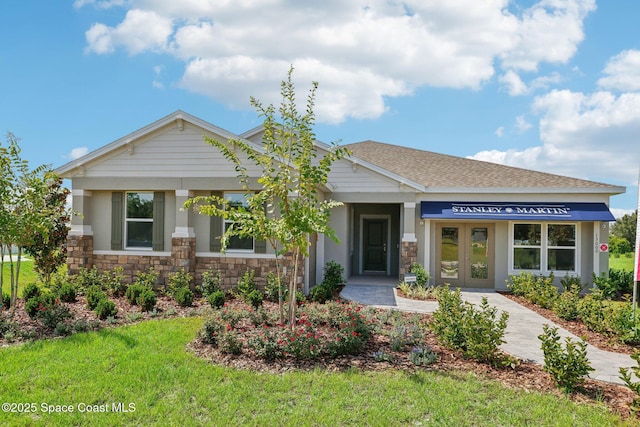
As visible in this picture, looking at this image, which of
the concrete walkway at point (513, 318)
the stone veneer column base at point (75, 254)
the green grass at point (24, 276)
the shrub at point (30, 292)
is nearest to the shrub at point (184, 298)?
the shrub at point (30, 292)

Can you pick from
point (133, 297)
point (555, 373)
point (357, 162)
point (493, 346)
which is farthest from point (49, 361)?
point (357, 162)

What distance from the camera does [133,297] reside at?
10703mm

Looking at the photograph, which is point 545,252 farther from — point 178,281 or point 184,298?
point 178,281

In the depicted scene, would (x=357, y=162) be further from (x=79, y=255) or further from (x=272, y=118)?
(x=79, y=255)

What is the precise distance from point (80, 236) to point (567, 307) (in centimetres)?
1394

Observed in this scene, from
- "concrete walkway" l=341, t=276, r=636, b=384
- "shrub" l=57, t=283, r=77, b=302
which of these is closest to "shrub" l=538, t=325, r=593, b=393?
"concrete walkway" l=341, t=276, r=636, b=384

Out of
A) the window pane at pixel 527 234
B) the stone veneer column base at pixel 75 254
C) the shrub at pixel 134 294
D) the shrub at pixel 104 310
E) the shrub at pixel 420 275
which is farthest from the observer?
the window pane at pixel 527 234

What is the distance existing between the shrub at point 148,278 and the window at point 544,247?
12.2 metres

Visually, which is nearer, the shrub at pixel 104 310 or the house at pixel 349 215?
the shrub at pixel 104 310

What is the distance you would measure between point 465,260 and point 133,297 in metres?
11.1

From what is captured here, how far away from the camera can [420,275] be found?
45.8 feet

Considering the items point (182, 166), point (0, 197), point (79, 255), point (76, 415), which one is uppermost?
point (182, 166)

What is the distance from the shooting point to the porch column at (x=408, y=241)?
14.3 m

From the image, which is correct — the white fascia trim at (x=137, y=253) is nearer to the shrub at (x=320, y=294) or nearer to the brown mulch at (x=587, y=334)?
the shrub at (x=320, y=294)
